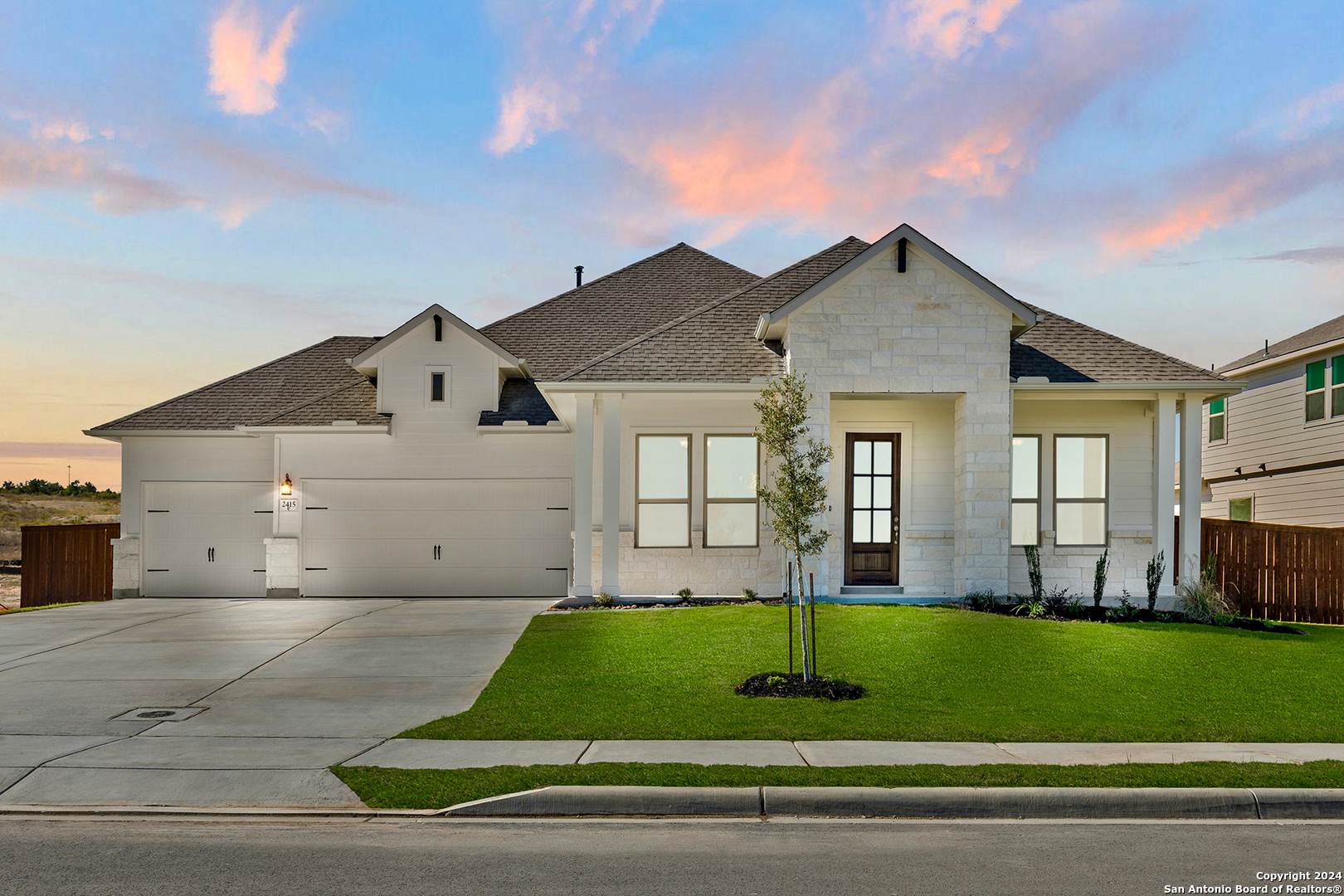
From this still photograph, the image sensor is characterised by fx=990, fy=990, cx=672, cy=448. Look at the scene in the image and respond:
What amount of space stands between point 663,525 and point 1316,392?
1826 cm

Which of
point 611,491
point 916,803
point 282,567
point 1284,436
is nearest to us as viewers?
point 916,803

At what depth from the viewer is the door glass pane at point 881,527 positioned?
1723cm

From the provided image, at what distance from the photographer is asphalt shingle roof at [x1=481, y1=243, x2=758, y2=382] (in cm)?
2256

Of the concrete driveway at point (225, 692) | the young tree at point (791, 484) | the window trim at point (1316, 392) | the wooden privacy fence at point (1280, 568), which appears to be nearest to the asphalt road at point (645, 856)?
the concrete driveway at point (225, 692)

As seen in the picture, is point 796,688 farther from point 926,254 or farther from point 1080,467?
point 1080,467

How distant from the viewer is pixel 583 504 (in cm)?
1667

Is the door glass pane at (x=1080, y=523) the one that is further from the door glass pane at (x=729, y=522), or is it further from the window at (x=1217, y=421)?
the window at (x=1217, y=421)

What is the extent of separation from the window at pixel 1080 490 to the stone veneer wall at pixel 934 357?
1.91 meters

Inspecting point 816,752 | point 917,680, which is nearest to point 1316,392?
point 917,680

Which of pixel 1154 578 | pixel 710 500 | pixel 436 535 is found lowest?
pixel 1154 578

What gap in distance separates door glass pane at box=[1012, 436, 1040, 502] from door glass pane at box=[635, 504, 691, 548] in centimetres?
580

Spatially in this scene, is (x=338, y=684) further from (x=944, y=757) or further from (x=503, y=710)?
(x=944, y=757)

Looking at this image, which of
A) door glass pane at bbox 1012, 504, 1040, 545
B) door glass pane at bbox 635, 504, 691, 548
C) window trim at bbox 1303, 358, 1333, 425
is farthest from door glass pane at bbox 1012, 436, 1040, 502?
window trim at bbox 1303, 358, 1333, 425

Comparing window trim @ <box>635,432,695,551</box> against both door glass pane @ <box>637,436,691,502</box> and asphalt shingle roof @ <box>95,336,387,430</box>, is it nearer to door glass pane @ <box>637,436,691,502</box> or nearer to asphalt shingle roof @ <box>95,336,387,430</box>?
door glass pane @ <box>637,436,691,502</box>
